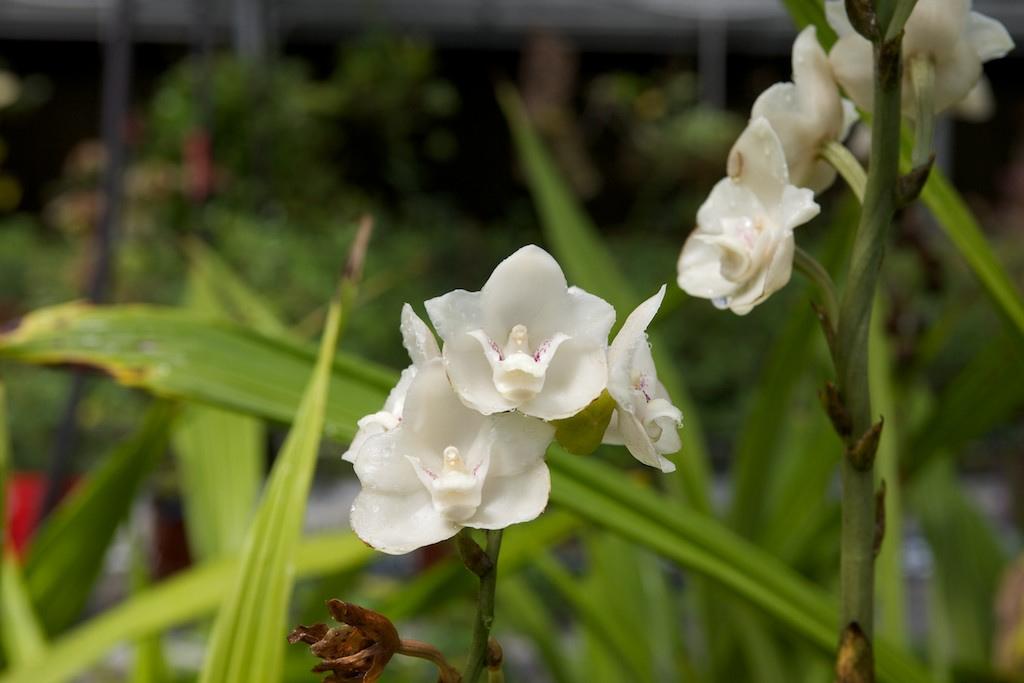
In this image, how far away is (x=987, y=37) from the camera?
0.81ft

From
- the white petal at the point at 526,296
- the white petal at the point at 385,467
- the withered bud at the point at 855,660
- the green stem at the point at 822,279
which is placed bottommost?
the withered bud at the point at 855,660

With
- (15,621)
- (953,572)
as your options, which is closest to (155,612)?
(15,621)

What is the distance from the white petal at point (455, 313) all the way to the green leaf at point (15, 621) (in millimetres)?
383

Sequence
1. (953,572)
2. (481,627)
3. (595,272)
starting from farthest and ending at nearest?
(953,572) < (595,272) < (481,627)

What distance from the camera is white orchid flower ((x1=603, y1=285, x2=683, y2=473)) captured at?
17 cm

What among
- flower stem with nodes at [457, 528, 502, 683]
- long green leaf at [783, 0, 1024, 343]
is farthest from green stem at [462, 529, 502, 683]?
long green leaf at [783, 0, 1024, 343]

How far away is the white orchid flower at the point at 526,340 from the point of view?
17 centimetres

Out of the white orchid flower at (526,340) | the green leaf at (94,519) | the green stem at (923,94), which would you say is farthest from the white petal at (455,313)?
the green leaf at (94,519)

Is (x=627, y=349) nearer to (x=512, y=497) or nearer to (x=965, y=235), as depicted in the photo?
(x=512, y=497)

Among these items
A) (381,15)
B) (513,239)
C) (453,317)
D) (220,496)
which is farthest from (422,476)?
(381,15)

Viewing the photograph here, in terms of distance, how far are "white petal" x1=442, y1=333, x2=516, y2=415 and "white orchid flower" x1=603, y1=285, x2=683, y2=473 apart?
0.06ft

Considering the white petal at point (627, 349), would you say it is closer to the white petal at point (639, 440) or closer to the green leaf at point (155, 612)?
the white petal at point (639, 440)

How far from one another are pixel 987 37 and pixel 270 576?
24 cm

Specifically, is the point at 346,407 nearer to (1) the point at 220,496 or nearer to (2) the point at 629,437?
(2) the point at 629,437
